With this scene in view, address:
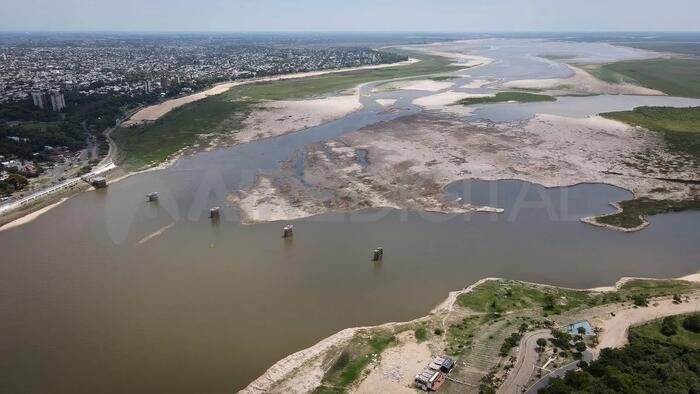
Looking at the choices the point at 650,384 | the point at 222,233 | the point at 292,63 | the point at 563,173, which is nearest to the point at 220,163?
the point at 222,233

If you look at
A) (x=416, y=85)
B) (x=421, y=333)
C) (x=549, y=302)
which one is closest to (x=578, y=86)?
(x=416, y=85)

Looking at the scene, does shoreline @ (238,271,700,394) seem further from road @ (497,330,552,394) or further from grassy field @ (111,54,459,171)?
grassy field @ (111,54,459,171)

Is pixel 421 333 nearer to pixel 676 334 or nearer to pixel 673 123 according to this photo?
pixel 676 334

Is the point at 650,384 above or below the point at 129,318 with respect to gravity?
above

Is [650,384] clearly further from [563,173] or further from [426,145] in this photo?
[426,145]

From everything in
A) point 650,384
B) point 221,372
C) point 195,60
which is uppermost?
point 195,60

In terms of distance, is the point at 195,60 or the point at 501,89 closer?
the point at 501,89
